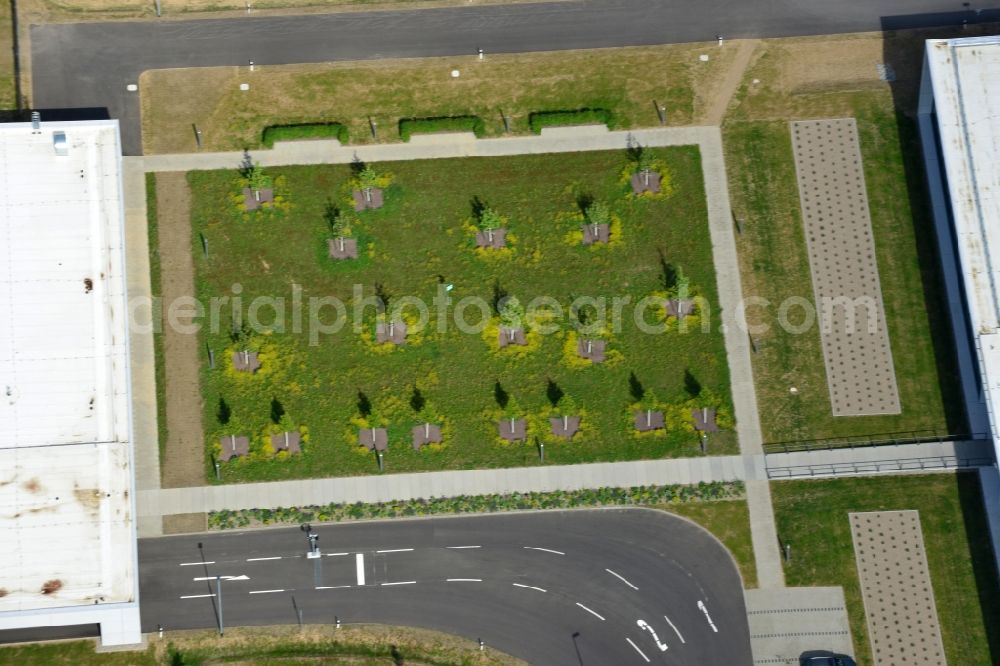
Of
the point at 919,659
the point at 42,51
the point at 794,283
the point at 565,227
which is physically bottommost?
the point at 919,659

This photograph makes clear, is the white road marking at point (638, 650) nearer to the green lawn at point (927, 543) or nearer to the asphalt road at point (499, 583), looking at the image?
the asphalt road at point (499, 583)

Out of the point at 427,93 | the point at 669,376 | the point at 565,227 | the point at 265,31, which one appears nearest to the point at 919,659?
the point at 669,376

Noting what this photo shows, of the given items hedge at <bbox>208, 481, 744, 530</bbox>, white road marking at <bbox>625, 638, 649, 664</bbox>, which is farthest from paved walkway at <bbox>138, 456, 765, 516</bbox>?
white road marking at <bbox>625, 638, 649, 664</bbox>

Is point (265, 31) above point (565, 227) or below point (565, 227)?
above

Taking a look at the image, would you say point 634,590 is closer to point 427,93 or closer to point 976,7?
point 427,93

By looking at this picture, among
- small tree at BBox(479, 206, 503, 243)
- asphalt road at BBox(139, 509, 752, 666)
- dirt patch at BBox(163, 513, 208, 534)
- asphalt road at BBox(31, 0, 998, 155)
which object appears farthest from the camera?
asphalt road at BBox(31, 0, 998, 155)

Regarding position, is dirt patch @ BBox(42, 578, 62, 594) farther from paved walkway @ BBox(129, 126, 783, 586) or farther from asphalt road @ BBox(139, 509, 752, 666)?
paved walkway @ BBox(129, 126, 783, 586)
